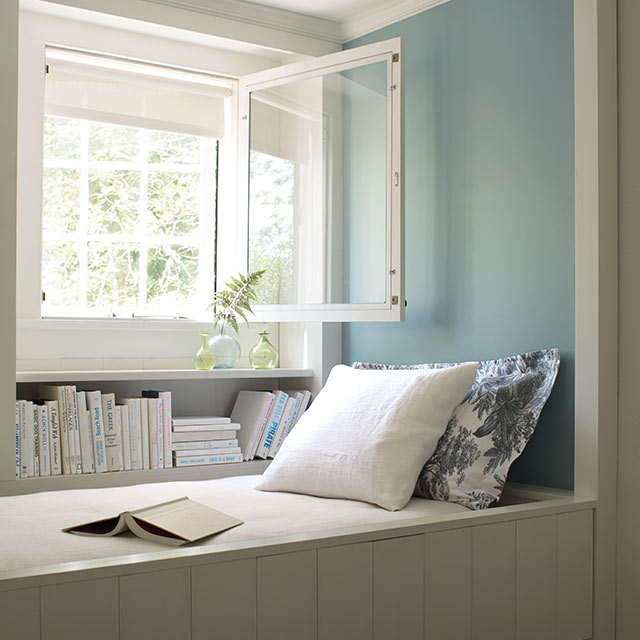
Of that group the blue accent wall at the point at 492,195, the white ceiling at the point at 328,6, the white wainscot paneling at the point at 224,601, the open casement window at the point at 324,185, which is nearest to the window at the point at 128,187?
the open casement window at the point at 324,185

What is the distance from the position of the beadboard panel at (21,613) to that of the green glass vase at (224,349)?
1.63 m

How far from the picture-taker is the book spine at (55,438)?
2.48 metres

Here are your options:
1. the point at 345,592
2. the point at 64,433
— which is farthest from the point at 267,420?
the point at 345,592

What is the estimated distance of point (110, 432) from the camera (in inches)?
102

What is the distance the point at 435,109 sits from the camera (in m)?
2.76

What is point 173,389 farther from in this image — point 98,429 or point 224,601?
point 224,601

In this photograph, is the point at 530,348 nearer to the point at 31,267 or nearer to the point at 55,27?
the point at 31,267

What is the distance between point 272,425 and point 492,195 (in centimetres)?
113

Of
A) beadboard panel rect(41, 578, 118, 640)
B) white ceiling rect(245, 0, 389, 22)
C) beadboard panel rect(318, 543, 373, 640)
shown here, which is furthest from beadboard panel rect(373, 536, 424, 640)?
white ceiling rect(245, 0, 389, 22)

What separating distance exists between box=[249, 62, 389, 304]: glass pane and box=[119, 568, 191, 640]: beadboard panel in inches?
55.8

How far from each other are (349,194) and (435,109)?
420 mm

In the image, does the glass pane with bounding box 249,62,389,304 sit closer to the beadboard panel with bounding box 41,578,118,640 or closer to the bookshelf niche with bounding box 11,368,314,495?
the bookshelf niche with bounding box 11,368,314,495

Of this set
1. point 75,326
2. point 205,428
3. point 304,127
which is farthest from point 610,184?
point 75,326

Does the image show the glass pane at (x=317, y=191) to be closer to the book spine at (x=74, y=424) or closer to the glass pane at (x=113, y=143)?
the glass pane at (x=113, y=143)
